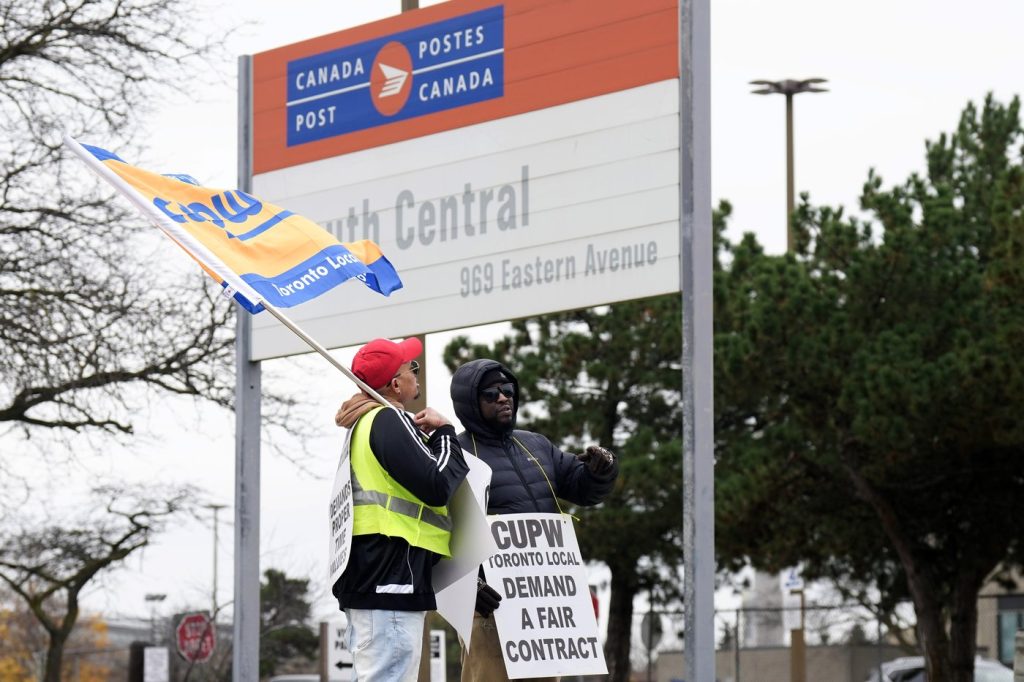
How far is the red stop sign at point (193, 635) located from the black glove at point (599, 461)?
20.3m

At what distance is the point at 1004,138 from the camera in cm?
2781

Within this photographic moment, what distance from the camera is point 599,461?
26.2 feet

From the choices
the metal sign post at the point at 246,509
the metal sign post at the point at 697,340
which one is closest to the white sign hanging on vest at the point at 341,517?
the metal sign post at the point at 697,340

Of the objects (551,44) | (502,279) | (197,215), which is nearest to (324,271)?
(197,215)

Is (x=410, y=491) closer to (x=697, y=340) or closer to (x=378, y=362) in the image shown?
(x=378, y=362)

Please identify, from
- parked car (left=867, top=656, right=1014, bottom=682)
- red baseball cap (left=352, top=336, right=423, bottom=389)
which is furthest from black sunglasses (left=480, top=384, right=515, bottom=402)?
parked car (left=867, top=656, right=1014, bottom=682)

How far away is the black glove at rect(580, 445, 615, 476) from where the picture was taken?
26.2ft

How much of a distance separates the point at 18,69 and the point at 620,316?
51.6 ft

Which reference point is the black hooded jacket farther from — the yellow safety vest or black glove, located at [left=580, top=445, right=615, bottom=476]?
the yellow safety vest

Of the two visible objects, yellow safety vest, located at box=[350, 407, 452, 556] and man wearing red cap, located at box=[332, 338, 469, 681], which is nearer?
man wearing red cap, located at box=[332, 338, 469, 681]

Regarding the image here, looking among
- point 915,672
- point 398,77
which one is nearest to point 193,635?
point 915,672

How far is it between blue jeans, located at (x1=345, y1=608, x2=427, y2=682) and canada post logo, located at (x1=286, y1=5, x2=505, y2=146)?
4438 millimetres

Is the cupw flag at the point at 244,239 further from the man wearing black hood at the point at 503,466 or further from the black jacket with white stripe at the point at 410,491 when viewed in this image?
the black jacket with white stripe at the point at 410,491

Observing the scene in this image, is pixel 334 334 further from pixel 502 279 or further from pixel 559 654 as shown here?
pixel 559 654
